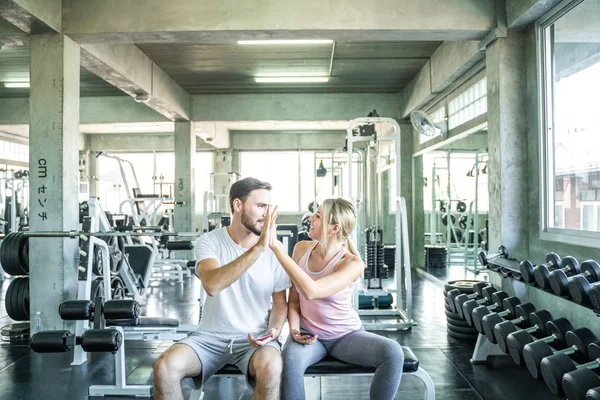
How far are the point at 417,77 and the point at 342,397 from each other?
5.01 metres

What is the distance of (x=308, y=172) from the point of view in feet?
42.0

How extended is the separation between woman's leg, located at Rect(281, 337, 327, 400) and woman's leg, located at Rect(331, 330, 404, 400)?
0.13 meters

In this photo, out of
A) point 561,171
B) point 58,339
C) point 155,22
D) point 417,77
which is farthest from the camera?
point 417,77

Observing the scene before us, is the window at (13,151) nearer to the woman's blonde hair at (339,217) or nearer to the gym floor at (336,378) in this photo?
the gym floor at (336,378)

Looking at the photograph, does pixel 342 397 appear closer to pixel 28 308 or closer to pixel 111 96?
pixel 28 308

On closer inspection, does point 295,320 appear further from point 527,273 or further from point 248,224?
point 527,273

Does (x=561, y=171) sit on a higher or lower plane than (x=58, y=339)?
higher

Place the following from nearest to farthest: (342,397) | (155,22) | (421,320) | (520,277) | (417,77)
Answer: (342,397) < (520,277) < (155,22) < (421,320) < (417,77)

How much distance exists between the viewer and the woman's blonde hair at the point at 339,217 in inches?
81.6

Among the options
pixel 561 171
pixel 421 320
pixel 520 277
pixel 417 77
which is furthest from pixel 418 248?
pixel 520 277

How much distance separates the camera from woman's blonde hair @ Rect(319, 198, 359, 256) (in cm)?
207

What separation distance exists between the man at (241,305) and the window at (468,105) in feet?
11.6

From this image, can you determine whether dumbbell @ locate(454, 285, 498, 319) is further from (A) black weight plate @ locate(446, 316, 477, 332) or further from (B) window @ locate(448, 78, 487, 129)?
(B) window @ locate(448, 78, 487, 129)

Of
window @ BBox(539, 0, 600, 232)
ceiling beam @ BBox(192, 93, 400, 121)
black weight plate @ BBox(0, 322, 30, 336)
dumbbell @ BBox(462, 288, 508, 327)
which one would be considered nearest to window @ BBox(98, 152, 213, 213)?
ceiling beam @ BBox(192, 93, 400, 121)
